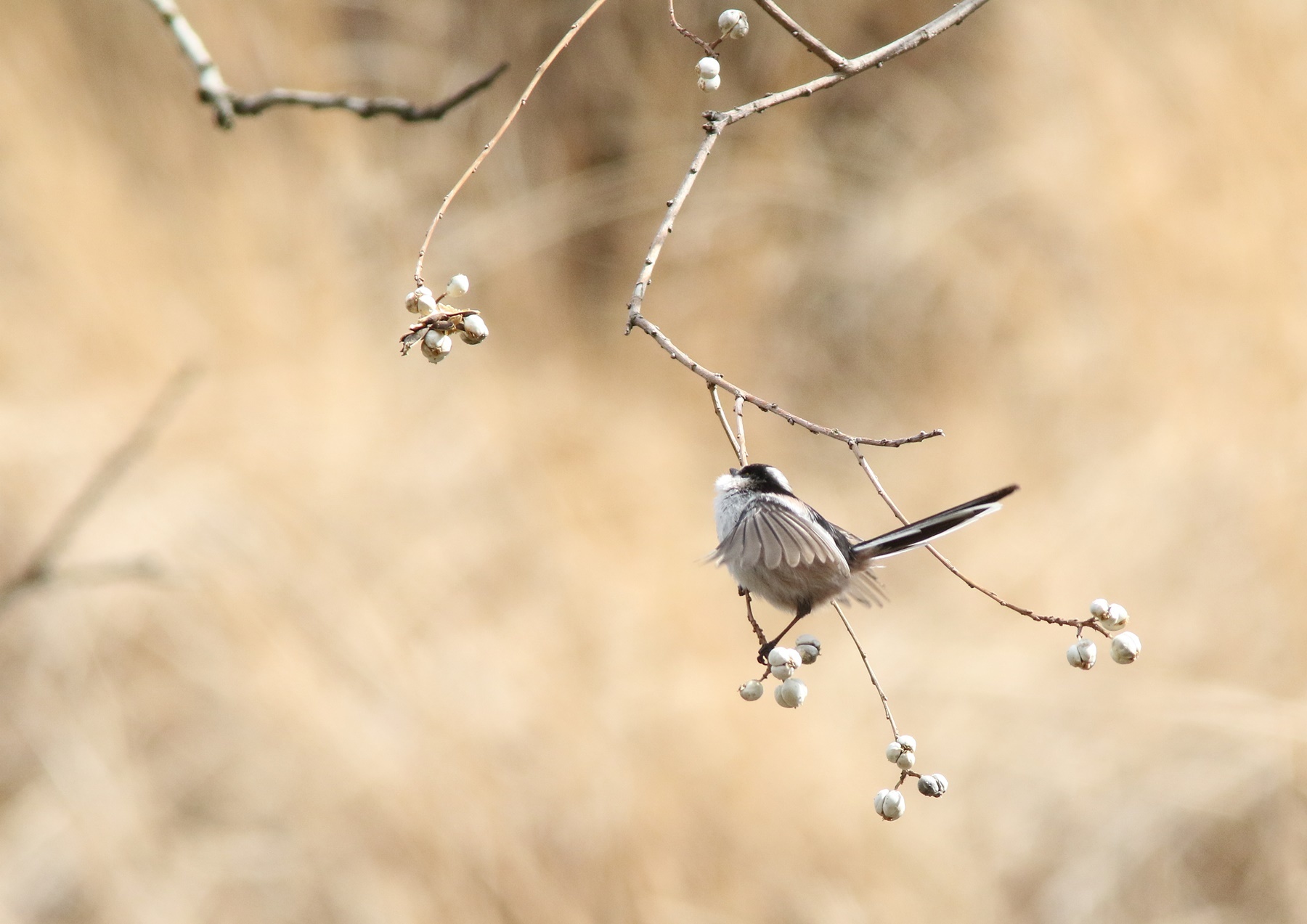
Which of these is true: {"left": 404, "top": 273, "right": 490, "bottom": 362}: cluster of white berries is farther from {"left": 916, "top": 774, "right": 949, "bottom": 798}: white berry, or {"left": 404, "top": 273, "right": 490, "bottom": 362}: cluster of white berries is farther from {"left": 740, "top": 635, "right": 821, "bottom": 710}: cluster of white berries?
{"left": 916, "top": 774, "right": 949, "bottom": 798}: white berry

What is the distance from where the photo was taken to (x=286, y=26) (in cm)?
313

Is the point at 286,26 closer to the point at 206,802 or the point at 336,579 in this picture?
the point at 336,579

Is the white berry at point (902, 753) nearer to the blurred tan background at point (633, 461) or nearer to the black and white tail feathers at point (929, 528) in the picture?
the black and white tail feathers at point (929, 528)

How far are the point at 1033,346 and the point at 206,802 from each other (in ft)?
8.88

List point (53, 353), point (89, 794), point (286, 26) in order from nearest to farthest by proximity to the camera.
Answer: point (89, 794), point (53, 353), point (286, 26)

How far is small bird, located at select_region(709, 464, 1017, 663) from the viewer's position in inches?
34.1

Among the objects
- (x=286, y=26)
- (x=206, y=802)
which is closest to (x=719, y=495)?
(x=206, y=802)

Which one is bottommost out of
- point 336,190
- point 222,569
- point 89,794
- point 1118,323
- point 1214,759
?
point 89,794

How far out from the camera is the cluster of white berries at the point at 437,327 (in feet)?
2.45

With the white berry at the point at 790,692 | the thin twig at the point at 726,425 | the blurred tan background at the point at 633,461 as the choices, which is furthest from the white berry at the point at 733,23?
the blurred tan background at the point at 633,461

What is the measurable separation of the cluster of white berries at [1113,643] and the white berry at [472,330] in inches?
20.2

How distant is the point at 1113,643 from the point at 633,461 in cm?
258

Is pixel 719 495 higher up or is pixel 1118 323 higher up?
pixel 1118 323

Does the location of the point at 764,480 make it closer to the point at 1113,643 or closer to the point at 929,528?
the point at 929,528
